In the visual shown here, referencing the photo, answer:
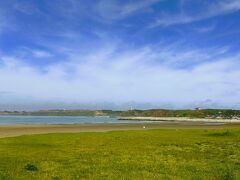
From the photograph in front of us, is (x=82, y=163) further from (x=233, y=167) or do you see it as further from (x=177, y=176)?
(x=233, y=167)

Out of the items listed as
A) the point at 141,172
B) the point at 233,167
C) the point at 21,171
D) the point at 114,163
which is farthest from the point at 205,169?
the point at 21,171

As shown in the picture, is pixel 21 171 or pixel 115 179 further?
pixel 21 171

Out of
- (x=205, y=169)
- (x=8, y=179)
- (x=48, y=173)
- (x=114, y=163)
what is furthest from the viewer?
(x=114, y=163)

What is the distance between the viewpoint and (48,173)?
20.7 m

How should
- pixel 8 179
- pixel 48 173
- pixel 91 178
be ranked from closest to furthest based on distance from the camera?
pixel 8 179 → pixel 91 178 → pixel 48 173

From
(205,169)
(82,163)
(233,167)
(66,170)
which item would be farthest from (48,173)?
(233,167)

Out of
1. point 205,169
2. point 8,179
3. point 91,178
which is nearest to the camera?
point 8,179

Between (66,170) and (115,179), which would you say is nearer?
(115,179)

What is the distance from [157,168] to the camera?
22.8 metres

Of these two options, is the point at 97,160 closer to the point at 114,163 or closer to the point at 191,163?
the point at 114,163

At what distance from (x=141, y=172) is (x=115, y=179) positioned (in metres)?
2.47

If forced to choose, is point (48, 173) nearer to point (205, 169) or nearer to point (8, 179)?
point (8, 179)

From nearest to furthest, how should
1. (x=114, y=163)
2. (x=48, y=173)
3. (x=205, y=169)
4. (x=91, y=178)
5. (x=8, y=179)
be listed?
(x=8, y=179)
(x=91, y=178)
(x=48, y=173)
(x=205, y=169)
(x=114, y=163)

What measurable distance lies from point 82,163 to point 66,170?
326cm
